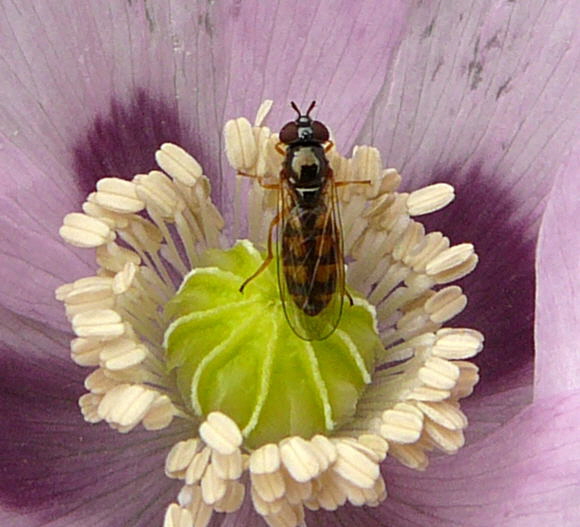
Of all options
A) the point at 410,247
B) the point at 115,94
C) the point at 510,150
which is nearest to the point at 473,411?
the point at 410,247

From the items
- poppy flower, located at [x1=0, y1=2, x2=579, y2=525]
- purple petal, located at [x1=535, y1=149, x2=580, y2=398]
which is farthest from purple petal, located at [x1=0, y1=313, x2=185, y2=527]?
purple petal, located at [x1=535, y1=149, x2=580, y2=398]

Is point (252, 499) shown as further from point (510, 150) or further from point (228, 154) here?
point (510, 150)

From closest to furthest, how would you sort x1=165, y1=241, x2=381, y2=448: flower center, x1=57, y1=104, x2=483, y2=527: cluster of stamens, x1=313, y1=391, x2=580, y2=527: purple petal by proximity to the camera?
1. x1=313, y1=391, x2=580, y2=527: purple petal
2. x1=57, y1=104, x2=483, y2=527: cluster of stamens
3. x1=165, y1=241, x2=381, y2=448: flower center

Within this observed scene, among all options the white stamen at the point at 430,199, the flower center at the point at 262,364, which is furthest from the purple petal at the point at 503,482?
the white stamen at the point at 430,199

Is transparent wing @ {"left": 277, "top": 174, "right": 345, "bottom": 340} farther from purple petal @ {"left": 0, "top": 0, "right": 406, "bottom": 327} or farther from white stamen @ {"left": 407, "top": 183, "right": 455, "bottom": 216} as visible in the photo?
purple petal @ {"left": 0, "top": 0, "right": 406, "bottom": 327}

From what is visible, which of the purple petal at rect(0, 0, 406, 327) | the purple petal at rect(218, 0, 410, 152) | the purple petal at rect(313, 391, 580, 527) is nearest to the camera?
the purple petal at rect(313, 391, 580, 527)

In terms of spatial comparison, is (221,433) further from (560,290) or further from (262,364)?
(560,290)

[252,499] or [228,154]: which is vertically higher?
[228,154]

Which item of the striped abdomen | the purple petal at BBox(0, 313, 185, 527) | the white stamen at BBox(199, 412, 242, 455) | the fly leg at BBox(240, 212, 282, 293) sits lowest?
the purple petal at BBox(0, 313, 185, 527)
